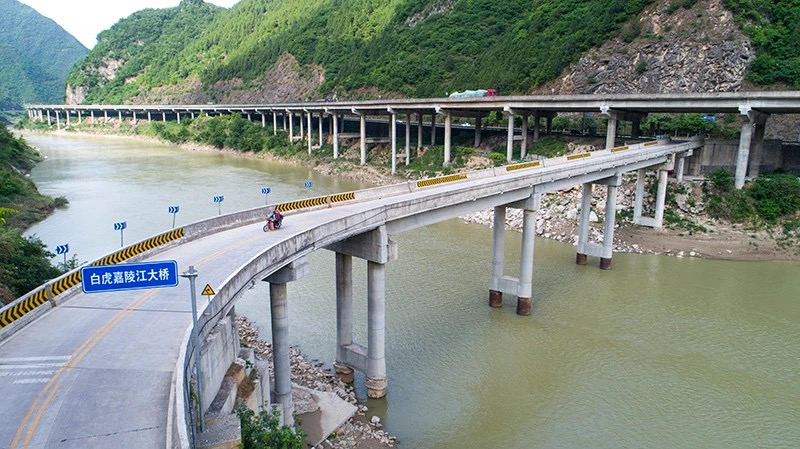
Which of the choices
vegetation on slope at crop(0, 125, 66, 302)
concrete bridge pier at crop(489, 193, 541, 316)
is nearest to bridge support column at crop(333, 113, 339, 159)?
vegetation on slope at crop(0, 125, 66, 302)

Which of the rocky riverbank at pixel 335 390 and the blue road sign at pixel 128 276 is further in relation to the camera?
the rocky riverbank at pixel 335 390

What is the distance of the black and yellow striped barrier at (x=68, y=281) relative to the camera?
44.6 feet

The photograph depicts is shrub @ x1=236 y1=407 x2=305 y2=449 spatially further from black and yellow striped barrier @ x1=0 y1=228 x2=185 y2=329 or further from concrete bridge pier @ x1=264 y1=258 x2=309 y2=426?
black and yellow striped barrier @ x1=0 y1=228 x2=185 y2=329

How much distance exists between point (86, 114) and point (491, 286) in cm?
15623

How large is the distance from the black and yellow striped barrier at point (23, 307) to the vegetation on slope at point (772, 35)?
62.8 meters

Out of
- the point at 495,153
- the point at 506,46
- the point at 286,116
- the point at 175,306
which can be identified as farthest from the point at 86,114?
the point at 175,306

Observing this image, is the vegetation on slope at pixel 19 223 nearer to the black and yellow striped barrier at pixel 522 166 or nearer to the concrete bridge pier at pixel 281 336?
the concrete bridge pier at pixel 281 336

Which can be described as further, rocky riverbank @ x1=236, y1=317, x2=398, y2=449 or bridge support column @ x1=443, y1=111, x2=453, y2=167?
bridge support column @ x1=443, y1=111, x2=453, y2=167

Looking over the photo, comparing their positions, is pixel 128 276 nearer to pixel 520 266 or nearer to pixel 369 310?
pixel 369 310

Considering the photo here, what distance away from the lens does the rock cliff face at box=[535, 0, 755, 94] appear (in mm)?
58312

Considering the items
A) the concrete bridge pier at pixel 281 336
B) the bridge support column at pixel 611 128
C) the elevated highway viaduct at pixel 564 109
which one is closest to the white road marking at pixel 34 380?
the concrete bridge pier at pixel 281 336

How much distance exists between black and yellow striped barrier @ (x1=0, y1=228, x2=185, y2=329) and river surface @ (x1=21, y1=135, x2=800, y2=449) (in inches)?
312

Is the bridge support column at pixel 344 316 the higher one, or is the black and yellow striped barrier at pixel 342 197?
the black and yellow striped barrier at pixel 342 197

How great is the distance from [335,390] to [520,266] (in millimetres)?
12601
